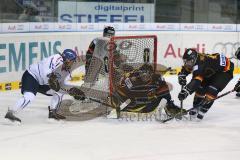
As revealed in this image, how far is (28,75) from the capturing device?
6113 mm

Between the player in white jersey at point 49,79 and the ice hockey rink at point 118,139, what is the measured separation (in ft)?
0.57

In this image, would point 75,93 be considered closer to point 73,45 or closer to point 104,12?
point 73,45

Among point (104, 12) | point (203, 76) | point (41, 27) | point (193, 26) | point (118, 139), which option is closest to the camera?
point (118, 139)

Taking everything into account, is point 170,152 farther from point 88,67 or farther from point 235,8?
point 235,8

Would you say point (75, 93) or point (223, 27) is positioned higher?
point (223, 27)

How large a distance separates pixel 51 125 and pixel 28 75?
0.57 metres

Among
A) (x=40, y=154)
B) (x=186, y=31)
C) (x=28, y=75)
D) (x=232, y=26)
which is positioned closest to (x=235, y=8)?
(x=232, y=26)

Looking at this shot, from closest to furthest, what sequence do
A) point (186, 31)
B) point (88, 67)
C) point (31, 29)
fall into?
point (88, 67) → point (31, 29) → point (186, 31)

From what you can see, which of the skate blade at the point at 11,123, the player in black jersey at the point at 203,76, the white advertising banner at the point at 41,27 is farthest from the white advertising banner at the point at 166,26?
the skate blade at the point at 11,123

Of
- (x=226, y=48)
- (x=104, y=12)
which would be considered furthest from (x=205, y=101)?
(x=226, y=48)

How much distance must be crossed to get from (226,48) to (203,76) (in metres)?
4.93

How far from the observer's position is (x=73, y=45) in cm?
959

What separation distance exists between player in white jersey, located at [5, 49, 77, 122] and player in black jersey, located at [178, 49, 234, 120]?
120cm

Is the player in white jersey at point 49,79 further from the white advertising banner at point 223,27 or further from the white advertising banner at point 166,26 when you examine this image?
the white advertising banner at point 223,27
